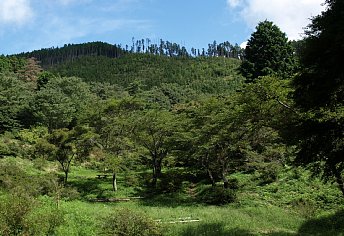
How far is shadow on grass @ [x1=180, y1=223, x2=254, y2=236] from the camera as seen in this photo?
60.0 feet

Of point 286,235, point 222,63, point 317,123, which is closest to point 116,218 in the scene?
point 286,235

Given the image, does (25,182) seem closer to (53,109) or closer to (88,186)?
(88,186)

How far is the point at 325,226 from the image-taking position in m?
19.4

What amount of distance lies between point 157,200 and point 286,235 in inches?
561

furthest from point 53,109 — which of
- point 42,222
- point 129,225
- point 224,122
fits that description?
point 129,225

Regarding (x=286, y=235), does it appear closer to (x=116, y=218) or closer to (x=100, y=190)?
(x=116, y=218)

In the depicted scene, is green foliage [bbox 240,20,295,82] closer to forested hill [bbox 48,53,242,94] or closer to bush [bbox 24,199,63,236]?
bush [bbox 24,199,63,236]

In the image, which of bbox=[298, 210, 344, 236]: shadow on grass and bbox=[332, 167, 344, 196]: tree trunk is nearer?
bbox=[332, 167, 344, 196]: tree trunk

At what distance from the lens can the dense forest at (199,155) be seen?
567 inches

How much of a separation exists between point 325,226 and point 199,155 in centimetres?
1351

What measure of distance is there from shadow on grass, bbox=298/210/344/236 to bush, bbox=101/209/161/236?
7451 mm

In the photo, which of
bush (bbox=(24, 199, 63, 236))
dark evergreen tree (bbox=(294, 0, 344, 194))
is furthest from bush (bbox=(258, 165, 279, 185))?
bush (bbox=(24, 199, 63, 236))

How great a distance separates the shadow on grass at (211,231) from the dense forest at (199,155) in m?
0.07

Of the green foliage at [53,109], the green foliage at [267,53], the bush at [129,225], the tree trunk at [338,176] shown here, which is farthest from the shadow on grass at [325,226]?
the green foliage at [53,109]
